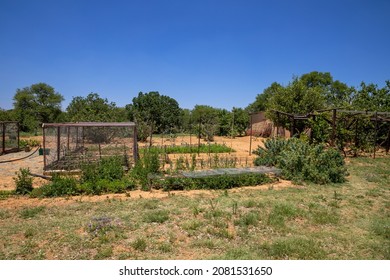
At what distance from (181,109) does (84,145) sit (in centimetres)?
2419

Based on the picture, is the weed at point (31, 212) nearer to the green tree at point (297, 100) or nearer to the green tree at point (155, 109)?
the green tree at point (297, 100)

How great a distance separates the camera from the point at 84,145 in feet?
50.7

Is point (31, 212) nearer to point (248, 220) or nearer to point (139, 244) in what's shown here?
point (139, 244)

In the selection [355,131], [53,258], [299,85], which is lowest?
[53,258]

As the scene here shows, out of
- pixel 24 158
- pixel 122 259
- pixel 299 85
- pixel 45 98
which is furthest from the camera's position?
pixel 45 98

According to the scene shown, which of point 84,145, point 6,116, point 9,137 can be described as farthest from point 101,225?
point 6,116

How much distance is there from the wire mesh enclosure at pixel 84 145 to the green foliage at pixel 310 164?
5856 mm

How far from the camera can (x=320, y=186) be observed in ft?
29.9

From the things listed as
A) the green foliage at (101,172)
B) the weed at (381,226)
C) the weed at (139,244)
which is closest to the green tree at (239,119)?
the green foliage at (101,172)

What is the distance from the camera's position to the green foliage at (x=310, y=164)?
31.7ft

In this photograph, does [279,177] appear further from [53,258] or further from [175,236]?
[53,258]

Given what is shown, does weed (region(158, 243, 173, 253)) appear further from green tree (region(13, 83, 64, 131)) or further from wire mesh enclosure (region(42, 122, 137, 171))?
green tree (region(13, 83, 64, 131))
